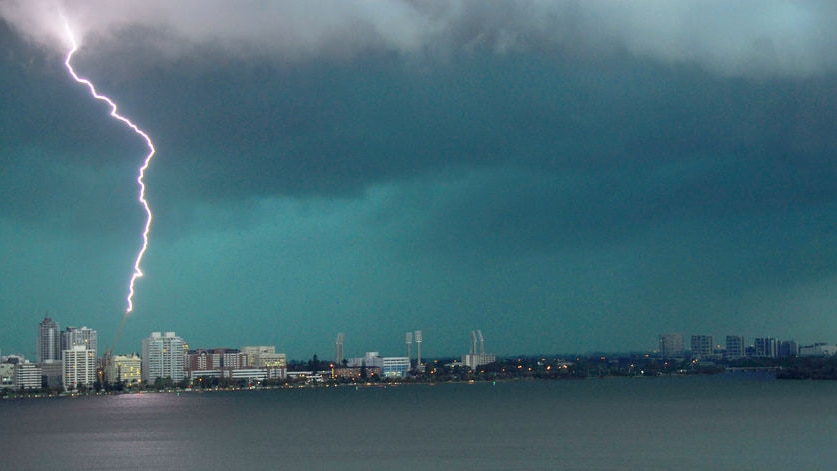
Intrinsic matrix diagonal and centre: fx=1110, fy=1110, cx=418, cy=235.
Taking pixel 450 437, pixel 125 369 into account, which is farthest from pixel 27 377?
pixel 450 437

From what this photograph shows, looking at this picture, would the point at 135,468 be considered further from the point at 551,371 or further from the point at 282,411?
the point at 551,371

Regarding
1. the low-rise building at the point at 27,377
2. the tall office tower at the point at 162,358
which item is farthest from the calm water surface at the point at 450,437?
the tall office tower at the point at 162,358

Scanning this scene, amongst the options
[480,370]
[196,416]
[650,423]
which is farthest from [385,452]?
[480,370]

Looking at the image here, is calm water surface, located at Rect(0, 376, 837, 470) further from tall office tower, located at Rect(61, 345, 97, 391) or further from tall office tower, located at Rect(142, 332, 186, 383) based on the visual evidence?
tall office tower, located at Rect(142, 332, 186, 383)

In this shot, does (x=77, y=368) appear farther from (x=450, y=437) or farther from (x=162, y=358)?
(x=450, y=437)

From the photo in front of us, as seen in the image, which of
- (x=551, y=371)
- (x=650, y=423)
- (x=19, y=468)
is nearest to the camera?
(x=19, y=468)
